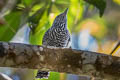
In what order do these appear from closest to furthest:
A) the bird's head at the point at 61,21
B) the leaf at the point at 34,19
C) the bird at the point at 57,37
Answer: the bird at the point at 57,37
the bird's head at the point at 61,21
the leaf at the point at 34,19

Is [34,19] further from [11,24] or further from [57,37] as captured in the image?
[57,37]

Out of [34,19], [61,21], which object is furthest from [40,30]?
[61,21]

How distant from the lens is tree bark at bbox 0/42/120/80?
227cm

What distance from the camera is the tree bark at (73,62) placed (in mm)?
2271

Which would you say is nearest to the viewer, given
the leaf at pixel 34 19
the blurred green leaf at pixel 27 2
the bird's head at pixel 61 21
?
the bird's head at pixel 61 21

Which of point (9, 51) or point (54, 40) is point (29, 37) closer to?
point (54, 40)

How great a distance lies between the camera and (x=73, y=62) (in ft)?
7.67

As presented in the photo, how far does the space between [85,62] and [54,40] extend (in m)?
1.02

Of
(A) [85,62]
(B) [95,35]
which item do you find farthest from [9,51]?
(B) [95,35]

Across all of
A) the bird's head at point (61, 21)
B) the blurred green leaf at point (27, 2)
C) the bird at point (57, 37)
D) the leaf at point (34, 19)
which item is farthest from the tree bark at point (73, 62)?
the blurred green leaf at point (27, 2)

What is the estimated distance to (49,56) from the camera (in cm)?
231

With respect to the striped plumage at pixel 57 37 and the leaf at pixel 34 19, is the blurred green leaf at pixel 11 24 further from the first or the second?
the striped plumage at pixel 57 37

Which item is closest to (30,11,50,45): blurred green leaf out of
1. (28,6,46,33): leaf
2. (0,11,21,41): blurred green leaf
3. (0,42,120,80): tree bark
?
(28,6,46,33): leaf

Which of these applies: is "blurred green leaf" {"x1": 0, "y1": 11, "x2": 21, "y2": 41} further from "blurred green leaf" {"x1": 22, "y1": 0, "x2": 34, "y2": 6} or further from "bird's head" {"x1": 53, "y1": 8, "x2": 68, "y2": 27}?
"bird's head" {"x1": 53, "y1": 8, "x2": 68, "y2": 27}
